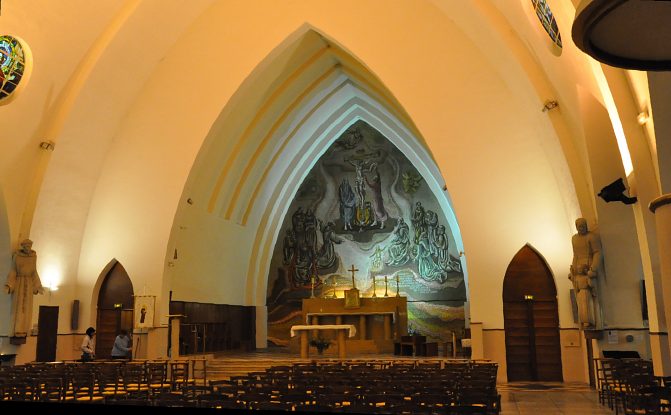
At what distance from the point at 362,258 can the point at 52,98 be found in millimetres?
11442

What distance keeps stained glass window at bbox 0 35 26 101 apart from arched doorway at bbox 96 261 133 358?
5464 mm

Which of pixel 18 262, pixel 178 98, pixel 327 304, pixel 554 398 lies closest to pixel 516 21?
pixel 554 398

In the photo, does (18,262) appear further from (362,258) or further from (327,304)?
(362,258)

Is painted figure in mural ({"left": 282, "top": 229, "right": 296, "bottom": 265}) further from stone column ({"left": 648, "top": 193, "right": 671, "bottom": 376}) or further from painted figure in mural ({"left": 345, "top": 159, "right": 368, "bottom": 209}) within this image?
stone column ({"left": 648, "top": 193, "right": 671, "bottom": 376})

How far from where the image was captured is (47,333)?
1666 centimetres

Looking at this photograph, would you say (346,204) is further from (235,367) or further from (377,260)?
(235,367)

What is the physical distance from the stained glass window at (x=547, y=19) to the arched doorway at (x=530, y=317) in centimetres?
522

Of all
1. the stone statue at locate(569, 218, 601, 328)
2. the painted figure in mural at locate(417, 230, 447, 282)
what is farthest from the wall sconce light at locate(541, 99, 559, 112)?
the painted figure in mural at locate(417, 230, 447, 282)

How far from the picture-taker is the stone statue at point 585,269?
41.5ft

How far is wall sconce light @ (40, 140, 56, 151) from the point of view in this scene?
52.0 feet

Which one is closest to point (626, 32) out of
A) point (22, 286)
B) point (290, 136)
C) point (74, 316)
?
point (22, 286)

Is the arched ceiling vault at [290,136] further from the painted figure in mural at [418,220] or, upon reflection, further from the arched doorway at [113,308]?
the arched doorway at [113,308]

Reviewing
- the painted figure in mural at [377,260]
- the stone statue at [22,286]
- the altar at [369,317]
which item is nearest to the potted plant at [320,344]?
the altar at [369,317]

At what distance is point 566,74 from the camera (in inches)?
491
